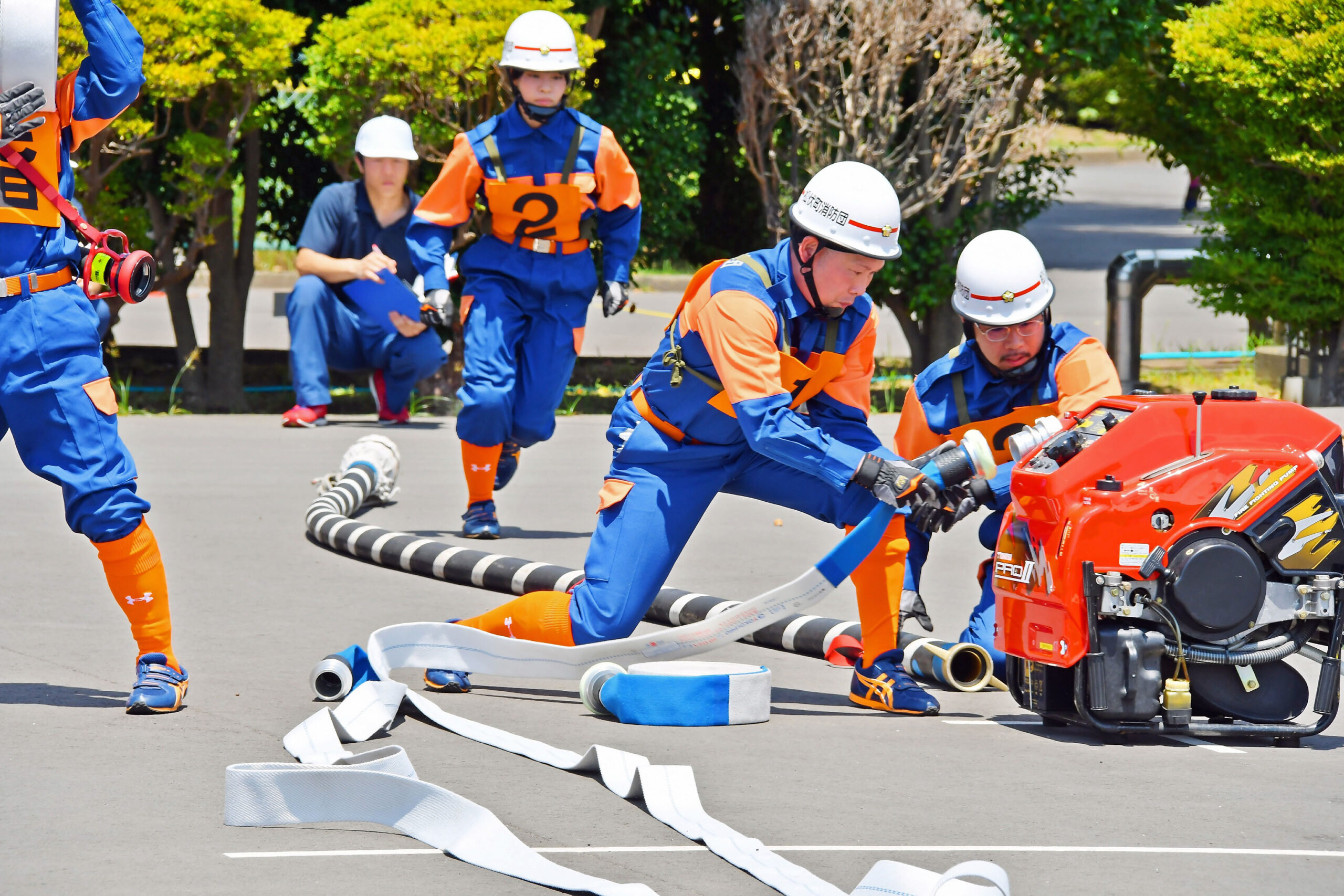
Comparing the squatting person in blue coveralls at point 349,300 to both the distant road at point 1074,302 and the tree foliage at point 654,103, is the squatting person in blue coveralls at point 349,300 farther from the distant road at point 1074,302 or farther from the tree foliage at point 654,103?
the distant road at point 1074,302

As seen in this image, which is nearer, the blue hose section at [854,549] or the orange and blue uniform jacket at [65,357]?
the orange and blue uniform jacket at [65,357]

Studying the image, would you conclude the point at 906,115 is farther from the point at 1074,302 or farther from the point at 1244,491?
the point at 1244,491

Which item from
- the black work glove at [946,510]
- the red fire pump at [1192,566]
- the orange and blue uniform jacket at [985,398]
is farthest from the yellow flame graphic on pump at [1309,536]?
the orange and blue uniform jacket at [985,398]

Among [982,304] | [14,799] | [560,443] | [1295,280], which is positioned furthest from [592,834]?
[1295,280]

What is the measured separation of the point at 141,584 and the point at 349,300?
25.5ft

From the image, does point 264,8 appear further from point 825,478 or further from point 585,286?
point 825,478

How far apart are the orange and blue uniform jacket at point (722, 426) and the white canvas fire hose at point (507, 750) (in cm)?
20

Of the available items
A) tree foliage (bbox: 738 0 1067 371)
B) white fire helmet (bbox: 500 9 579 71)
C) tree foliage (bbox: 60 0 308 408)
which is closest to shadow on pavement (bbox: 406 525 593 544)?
white fire helmet (bbox: 500 9 579 71)

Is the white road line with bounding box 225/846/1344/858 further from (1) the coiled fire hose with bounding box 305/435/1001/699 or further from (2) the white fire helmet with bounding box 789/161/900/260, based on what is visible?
(2) the white fire helmet with bounding box 789/161/900/260

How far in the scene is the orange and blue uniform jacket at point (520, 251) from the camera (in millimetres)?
8906

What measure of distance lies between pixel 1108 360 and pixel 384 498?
471 centimetres

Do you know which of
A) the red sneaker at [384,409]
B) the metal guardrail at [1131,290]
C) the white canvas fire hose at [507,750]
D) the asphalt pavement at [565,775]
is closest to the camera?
the white canvas fire hose at [507,750]

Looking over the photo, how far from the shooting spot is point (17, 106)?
5188 millimetres

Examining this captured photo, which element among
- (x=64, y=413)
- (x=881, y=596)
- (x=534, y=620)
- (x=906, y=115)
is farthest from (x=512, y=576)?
(x=906, y=115)
